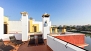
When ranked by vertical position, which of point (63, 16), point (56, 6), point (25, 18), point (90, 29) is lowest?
point (90, 29)

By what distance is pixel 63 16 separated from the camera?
27953 millimetres

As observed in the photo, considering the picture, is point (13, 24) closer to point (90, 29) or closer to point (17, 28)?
point (17, 28)

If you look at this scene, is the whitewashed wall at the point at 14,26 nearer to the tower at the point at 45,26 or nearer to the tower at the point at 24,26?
Result: the tower at the point at 24,26

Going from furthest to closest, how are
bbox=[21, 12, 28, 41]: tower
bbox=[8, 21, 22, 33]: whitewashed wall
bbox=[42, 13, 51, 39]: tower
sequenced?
bbox=[8, 21, 22, 33]: whitewashed wall, bbox=[42, 13, 51, 39]: tower, bbox=[21, 12, 28, 41]: tower

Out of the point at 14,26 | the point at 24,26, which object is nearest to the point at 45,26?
the point at 24,26

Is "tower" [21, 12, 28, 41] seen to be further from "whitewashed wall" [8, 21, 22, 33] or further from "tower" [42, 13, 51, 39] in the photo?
"whitewashed wall" [8, 21, 22, 33]

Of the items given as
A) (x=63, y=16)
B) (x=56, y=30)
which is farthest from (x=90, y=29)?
(x=56, y=30)

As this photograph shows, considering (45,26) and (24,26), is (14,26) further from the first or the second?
(45,26)

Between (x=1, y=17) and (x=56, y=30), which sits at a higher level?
(x=1, y=17)

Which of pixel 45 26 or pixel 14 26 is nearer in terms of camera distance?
pixel 45 26

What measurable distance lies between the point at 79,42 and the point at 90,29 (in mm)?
46396

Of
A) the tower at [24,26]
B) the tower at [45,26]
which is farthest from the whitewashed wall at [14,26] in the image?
the tower at [45,26]

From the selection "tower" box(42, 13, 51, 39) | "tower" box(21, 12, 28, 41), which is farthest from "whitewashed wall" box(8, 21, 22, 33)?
"tower" box(42, 13, 51, 39)

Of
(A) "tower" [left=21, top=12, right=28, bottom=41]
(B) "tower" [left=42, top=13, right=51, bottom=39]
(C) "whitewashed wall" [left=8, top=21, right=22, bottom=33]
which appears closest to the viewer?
(A) "tower" [left=21, top=12, right=28, bottom=41]
